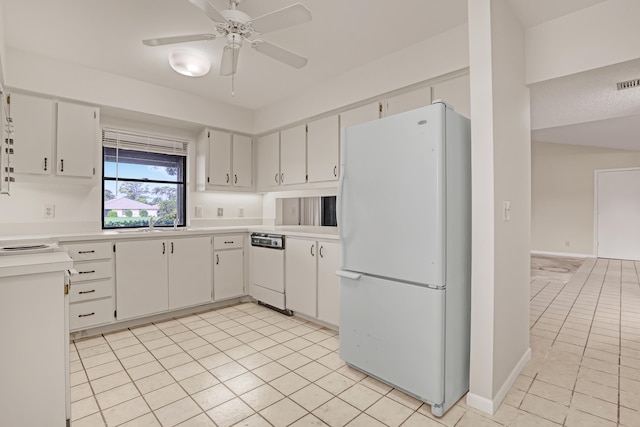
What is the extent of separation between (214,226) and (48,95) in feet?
6.87

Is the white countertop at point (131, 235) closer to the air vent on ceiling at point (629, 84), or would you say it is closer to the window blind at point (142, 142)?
the window blind at point (142, 142)

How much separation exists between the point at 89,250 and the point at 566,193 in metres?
9.08

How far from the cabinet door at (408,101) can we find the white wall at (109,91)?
82.7 inches

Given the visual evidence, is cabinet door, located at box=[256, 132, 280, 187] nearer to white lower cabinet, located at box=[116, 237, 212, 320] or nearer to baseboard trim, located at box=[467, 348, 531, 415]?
white lower cabinet, located at box=[116, 237, 212, 320]

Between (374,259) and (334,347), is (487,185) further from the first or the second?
(334,347)

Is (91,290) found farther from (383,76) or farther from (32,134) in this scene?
(383,76)

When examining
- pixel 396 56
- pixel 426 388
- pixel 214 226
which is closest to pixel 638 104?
pixel 396 56

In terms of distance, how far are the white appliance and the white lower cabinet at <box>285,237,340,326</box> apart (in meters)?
0.67

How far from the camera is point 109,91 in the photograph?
3.15 metres

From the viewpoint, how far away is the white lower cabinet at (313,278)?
9.63 feet

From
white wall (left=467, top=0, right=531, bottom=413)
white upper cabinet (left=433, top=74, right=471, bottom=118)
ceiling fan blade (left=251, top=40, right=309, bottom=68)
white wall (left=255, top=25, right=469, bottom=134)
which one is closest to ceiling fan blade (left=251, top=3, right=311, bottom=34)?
ceiling fan blade (left=251, top=40, right=309, bottom=68)

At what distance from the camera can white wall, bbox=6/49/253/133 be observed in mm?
2742

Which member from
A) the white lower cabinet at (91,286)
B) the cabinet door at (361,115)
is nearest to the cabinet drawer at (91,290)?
the white lower cabinet at (91,286)

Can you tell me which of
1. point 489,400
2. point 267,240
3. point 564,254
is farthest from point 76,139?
point 564,254
